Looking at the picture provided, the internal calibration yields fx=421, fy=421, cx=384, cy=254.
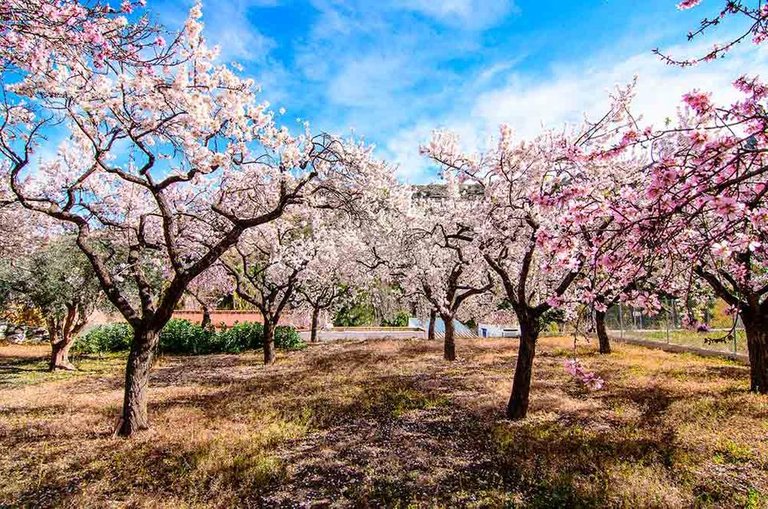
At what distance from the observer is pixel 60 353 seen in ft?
60.0

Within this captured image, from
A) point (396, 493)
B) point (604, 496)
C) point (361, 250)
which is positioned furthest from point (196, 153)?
point (361, 250)

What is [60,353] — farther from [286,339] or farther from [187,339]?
[286,339]

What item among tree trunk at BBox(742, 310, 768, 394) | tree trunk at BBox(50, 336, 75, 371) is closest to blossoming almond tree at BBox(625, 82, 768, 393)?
tree trunk at BBox(742, 310, 768, 394)

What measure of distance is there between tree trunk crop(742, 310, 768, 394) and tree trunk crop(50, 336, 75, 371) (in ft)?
79.5

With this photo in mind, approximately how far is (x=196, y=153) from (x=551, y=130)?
8.20 m

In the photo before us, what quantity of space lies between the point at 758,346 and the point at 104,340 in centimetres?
2925

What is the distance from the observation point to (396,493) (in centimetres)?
623

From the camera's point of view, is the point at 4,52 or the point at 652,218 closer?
the point at 652,218

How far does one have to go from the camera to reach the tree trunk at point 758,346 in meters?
11.1

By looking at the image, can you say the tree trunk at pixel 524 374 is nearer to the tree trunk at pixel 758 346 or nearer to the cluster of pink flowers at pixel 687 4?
the tree trunk at pixel 758 346

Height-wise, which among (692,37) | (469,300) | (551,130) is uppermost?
(551,130)

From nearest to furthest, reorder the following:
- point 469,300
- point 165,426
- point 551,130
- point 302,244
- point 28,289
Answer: point 165,426 < point 551,130 < point 28,289 < point 302,244 < point 469,300

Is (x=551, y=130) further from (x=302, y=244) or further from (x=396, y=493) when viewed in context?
(x=302, y=244)

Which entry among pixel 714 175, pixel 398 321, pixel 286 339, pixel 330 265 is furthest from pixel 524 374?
pixel 398 321
